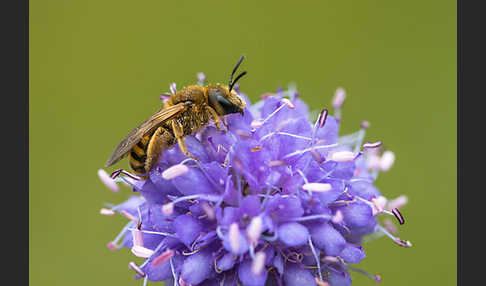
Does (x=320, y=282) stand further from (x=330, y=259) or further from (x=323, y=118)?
(x=323, y=118)

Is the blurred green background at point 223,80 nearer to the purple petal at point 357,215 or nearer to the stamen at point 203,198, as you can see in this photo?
the purple petal at point 357,215

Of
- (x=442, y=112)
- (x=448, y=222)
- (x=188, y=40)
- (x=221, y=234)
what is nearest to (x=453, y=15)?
(x=442, y=112)

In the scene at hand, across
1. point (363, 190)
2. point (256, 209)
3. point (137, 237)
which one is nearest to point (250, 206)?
point (256, 209)

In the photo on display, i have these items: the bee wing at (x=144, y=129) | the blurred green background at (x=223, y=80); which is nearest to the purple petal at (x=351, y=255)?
the bee wing at (x=144, y=129)

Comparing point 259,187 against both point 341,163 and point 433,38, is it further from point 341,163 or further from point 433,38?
point 433,38

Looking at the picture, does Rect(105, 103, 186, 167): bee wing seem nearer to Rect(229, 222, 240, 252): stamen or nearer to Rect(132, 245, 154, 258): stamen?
Rect(132, 245, 154, 258): stamen
